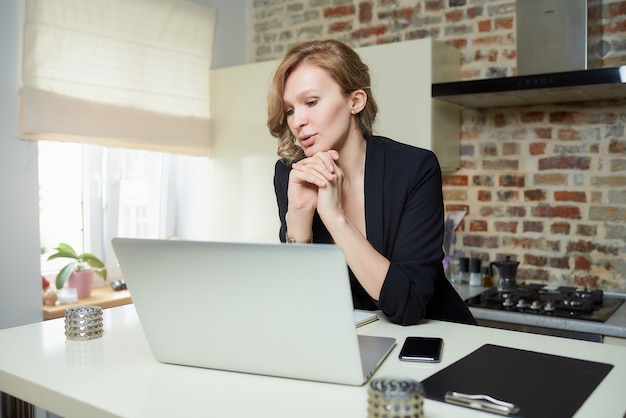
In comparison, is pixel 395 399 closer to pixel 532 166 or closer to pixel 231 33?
pixel 532 166

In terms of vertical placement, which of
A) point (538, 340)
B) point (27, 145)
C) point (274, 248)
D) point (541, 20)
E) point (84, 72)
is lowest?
point (538, 340)

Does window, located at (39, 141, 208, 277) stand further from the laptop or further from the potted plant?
the laptop

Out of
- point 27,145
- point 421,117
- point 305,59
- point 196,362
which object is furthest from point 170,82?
point 196,362

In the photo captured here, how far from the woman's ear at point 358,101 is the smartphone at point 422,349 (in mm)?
783


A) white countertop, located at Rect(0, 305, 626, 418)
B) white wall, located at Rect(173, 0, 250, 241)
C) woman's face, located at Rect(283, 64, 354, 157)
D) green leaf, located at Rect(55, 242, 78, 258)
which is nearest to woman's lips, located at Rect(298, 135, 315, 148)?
woman's face, located at Rect(283, 64, 354, 157)

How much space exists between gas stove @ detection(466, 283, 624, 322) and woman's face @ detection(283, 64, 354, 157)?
1.17 m

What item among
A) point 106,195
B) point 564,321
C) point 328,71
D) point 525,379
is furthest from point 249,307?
point 106,195

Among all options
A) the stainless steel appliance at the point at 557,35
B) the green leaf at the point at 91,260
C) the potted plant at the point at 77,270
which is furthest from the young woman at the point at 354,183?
the green leaf at the point at 91,260

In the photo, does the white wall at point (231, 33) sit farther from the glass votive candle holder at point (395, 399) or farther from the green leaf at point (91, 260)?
the glass votive candle holder at point (395, 399)

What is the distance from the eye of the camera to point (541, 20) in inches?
106

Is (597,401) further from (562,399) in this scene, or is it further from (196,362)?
(196,362)

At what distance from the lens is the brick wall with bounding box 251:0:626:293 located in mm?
2775

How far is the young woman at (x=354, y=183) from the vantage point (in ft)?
4.87

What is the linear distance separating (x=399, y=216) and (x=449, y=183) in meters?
1.63
